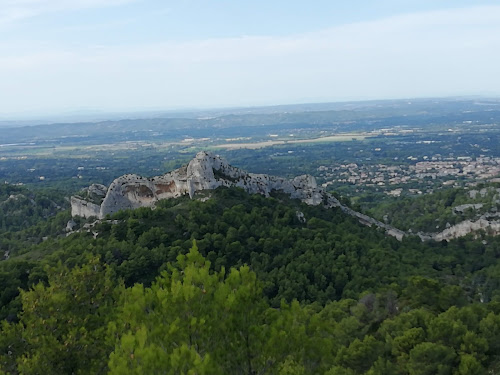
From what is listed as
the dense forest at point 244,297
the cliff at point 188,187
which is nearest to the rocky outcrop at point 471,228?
the dense forest at point 244,297

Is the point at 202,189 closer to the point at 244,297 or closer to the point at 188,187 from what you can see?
the point at 188,187

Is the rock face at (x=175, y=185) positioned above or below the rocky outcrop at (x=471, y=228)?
above

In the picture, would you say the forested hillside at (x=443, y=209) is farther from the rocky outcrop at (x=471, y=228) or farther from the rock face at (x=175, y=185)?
the rock face at (x=175, y=185)

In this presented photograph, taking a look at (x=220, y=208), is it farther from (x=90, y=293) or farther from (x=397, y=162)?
(x=397, y=162)

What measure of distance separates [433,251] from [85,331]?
35.8 meters

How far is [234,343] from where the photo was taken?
11.2m

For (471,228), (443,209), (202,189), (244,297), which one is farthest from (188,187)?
(443,209)

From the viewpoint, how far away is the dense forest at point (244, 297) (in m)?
11.1

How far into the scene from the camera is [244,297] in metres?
11.7

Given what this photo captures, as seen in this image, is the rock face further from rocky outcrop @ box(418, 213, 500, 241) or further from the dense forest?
rocky outcrop @ box(418, 213, 500, 241)

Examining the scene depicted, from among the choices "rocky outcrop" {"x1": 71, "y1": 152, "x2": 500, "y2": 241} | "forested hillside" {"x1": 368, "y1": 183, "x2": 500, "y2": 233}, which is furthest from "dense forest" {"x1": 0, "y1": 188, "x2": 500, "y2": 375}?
"forested hillside" {"x1": 368, "y1": 183, "x2": 500, "y2": 233}

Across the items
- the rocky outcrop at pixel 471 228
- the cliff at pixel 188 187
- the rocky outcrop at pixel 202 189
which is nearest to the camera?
the cliff at pixel 188 187

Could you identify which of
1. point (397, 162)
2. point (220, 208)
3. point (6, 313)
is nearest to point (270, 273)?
point (220, 208)

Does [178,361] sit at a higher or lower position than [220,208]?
higher
